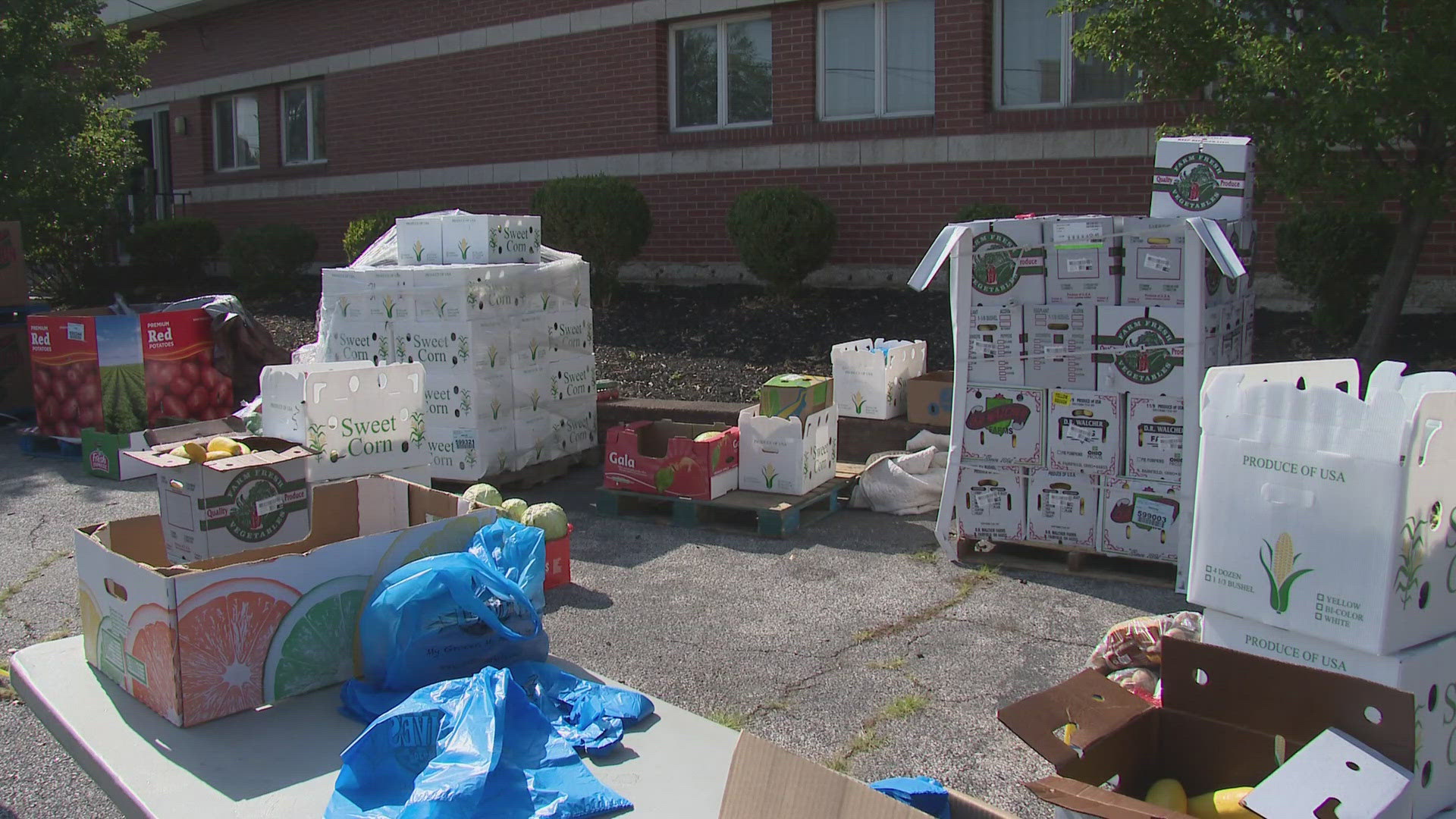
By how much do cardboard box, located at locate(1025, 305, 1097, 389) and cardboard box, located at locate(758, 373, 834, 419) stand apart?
1516mm

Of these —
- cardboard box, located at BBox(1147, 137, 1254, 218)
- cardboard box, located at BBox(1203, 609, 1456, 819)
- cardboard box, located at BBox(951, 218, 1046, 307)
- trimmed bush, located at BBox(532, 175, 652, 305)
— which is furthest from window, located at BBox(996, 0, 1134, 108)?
cardboard box, located at BBox(1203, 609, 1456, 819)

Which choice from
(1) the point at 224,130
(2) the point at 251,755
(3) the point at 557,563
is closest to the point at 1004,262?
(3) the point at 557,563

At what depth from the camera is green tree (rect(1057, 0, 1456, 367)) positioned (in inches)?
255

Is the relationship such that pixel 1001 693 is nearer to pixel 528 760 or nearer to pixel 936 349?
pixel 528 760

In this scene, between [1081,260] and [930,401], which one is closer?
[1081,260]

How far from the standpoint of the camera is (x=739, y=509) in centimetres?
723

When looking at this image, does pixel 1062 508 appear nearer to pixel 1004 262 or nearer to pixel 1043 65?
pixel 1004 262

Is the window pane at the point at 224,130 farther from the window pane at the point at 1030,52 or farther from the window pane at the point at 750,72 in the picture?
the window pane at the point at 1030,52

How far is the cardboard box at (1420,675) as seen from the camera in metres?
2.56

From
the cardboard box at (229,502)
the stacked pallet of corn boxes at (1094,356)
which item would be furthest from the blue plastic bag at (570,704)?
the stacked pallet of corn boxes at (1094,356)

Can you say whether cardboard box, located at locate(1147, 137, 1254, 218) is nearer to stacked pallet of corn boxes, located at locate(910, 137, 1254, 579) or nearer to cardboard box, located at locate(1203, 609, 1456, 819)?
stacked pallet of corn boxes, located at locate(910, 137, 1254, 579)

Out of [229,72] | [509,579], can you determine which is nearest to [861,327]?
[509,579]

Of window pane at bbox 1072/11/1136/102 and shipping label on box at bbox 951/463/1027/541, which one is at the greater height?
window pane at bbox 1072/11/1136/102

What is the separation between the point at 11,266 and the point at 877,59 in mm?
9071
